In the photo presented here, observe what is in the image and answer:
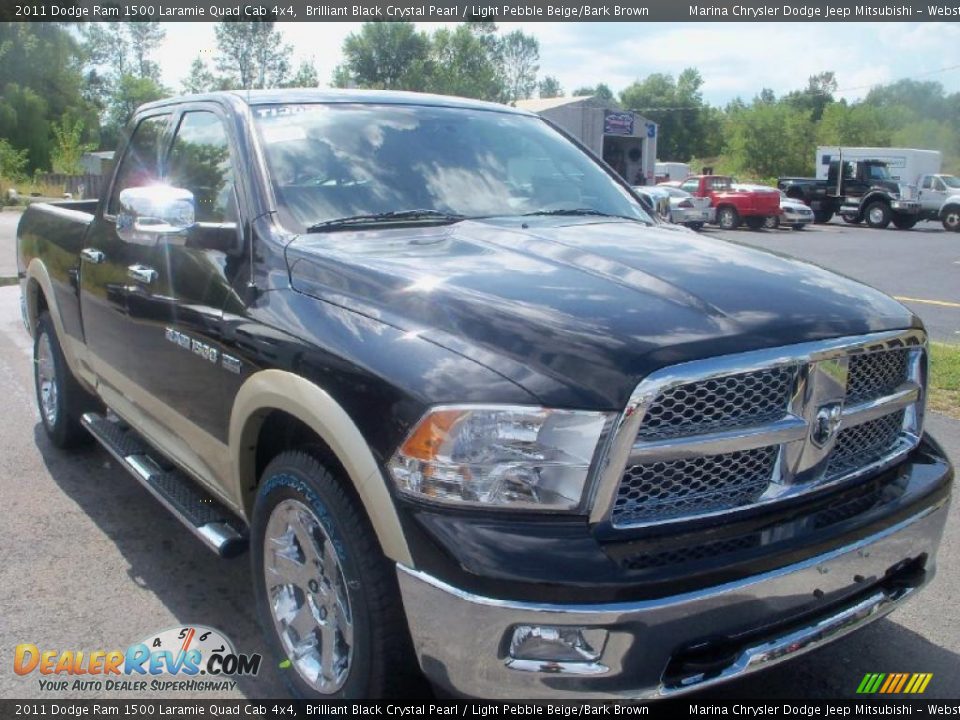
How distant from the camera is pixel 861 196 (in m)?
33.9

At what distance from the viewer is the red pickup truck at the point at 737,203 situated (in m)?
29.4

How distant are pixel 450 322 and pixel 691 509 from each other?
30.7 inches

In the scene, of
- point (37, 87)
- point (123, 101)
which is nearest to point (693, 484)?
point (37, 87)

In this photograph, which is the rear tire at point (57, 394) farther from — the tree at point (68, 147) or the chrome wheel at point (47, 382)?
the tree at point (68, 147)

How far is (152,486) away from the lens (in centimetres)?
383

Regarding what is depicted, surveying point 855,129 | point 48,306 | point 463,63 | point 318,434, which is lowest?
point 48,306

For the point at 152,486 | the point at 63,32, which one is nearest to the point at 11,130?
the point at 63,32

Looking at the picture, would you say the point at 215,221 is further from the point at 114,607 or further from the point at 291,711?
the point at 291,711

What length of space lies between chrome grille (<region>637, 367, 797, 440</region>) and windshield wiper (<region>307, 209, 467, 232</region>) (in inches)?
57.9

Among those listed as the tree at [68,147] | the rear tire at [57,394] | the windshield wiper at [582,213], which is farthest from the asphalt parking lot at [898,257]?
the tree at [68,147]

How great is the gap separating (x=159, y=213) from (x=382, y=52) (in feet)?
277

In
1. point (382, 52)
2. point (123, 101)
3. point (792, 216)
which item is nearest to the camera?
point (792, 216)

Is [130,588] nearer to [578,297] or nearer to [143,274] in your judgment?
[143,274]

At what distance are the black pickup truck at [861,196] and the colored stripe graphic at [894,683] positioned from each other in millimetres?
32161
